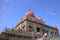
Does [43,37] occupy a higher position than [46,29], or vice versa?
[46,29]

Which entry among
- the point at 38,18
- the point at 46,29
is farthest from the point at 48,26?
the point at 38,18

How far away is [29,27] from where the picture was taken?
3534 centimetres

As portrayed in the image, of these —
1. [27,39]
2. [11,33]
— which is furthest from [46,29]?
[11,33]

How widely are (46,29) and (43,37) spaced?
27.7ft

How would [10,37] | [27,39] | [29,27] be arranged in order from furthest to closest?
[29,27]
[27,39]
[10,37]

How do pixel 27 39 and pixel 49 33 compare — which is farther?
pixel 49 33

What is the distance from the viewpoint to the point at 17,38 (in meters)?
29.7

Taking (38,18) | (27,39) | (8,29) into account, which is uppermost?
(38,18)

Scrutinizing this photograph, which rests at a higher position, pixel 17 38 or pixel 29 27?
pixel 29 27

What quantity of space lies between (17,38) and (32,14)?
1183 centimetres

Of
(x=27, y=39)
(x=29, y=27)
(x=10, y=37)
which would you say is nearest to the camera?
(x=10, y=37)

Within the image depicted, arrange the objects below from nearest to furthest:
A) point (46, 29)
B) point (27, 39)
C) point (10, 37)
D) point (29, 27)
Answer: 1. point (10, 37)
2. point (27, 39)
3. point (29, 27)
4. point (46, 29)

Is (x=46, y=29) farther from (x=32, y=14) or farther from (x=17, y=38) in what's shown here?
(x=17, y=38)

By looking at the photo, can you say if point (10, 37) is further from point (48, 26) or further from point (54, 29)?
point (54, 29)
